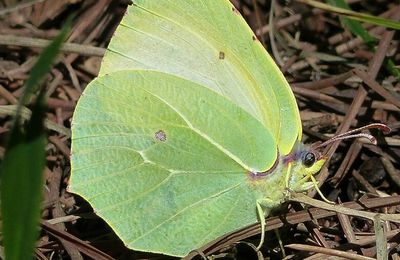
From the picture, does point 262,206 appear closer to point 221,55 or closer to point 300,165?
point 300,165

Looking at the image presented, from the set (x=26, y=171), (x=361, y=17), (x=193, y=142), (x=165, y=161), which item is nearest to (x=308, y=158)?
(x=193, y=142)

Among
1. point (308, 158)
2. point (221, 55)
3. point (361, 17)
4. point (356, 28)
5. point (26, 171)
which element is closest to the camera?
point (26, 171)

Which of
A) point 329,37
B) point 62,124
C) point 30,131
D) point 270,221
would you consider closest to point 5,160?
point 30,131

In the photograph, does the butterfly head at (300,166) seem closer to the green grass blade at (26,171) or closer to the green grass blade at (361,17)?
the green grass blade at (361,17)

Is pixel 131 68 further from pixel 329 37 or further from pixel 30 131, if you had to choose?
pixel 329 37

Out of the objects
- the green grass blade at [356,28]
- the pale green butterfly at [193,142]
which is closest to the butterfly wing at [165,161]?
the pale green butterfly at [193,142]

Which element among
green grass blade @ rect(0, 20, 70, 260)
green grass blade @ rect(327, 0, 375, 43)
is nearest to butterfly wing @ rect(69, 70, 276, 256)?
green grass blade @ rect(0, 20, 70, 260)
